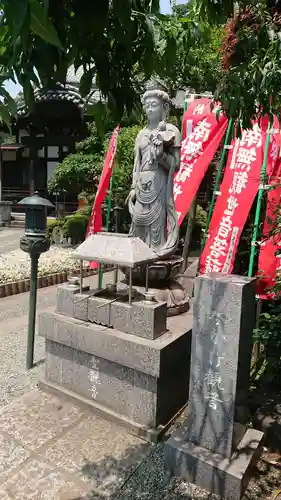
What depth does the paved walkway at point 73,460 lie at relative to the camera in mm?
2916

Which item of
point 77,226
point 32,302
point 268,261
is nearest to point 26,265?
point 77,226

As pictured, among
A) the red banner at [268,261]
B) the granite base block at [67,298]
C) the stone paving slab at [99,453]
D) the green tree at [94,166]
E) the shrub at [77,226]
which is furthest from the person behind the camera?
the shrub at [77,226]

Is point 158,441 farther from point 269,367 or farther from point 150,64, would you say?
point 150,64

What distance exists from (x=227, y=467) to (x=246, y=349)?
92cm

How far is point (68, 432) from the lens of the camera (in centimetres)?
358

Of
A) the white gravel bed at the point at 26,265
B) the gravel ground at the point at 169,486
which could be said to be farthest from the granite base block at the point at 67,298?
the white gravel bed at the point at 26,265

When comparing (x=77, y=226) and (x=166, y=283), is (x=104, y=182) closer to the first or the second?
(x=166, y=283)

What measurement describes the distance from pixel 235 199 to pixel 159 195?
5.27ft

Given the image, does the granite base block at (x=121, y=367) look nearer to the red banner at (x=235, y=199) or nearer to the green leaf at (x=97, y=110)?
the red banner at (x=235, y=199)

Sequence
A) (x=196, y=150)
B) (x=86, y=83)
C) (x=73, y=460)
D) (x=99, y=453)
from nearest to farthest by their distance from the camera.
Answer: (x=86, y=83), (x=73, y=460), (x=99, y=453), (x=196, y=150)

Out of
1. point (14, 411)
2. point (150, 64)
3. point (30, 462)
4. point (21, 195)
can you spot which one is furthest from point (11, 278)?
point (21, 195)

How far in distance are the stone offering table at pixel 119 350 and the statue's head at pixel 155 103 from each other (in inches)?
78.4

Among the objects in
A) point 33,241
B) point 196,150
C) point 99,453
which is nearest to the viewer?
point 99,453

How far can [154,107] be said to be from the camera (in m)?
4.89
